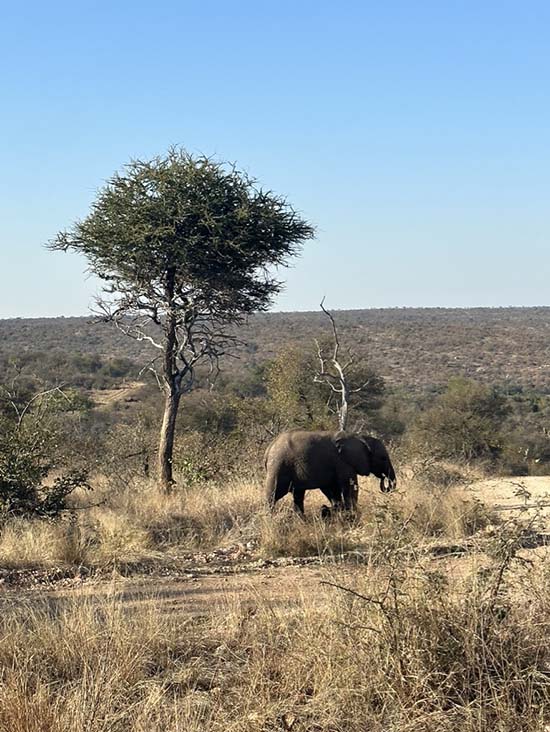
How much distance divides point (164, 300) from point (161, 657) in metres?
9.04

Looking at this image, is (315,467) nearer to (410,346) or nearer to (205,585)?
(205,585)

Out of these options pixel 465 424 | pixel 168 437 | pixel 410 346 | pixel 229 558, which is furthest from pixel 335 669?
pixel 410 346

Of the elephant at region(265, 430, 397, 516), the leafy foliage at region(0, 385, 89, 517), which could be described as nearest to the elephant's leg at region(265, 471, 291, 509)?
the elephant at region(265, 430, 397, 516)

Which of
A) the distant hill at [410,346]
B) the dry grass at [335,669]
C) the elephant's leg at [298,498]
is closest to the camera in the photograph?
the dry grass at [335,669]

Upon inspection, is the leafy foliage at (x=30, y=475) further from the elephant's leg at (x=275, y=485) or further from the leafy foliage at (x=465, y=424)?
the leafy foliage at (x=465, y=424)

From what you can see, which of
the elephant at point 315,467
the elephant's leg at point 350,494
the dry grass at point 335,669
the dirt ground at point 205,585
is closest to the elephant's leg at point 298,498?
the elephant at point 315,467

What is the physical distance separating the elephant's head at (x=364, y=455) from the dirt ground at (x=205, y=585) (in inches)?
97.8

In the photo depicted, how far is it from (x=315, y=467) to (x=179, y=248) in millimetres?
4113

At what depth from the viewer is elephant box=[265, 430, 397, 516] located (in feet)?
34.8

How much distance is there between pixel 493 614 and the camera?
170 inches

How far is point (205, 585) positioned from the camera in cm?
752

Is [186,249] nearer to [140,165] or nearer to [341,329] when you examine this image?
[140,165]

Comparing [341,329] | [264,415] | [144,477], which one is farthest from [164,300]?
[341,329]

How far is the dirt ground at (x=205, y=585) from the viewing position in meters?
6.11
